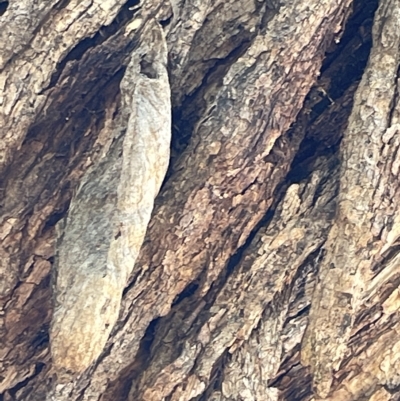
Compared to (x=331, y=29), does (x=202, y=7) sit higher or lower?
higher

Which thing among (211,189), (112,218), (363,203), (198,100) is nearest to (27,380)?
(112,218)

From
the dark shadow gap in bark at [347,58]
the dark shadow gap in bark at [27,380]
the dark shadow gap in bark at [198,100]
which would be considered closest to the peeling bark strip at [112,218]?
the dark shadow gap in bark at [198,100]

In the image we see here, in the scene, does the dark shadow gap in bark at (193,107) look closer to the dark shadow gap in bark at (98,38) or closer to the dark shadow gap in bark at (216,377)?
the dark shadow gap in bark at (98,38)

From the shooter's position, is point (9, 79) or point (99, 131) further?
point (99, 131)

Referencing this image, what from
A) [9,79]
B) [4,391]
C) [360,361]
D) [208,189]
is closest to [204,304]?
[208,189]

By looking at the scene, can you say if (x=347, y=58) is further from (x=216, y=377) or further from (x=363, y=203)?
(x=216, y=377)

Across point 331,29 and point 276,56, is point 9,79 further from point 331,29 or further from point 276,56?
point 331,29

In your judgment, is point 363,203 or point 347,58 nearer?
point 363,203
